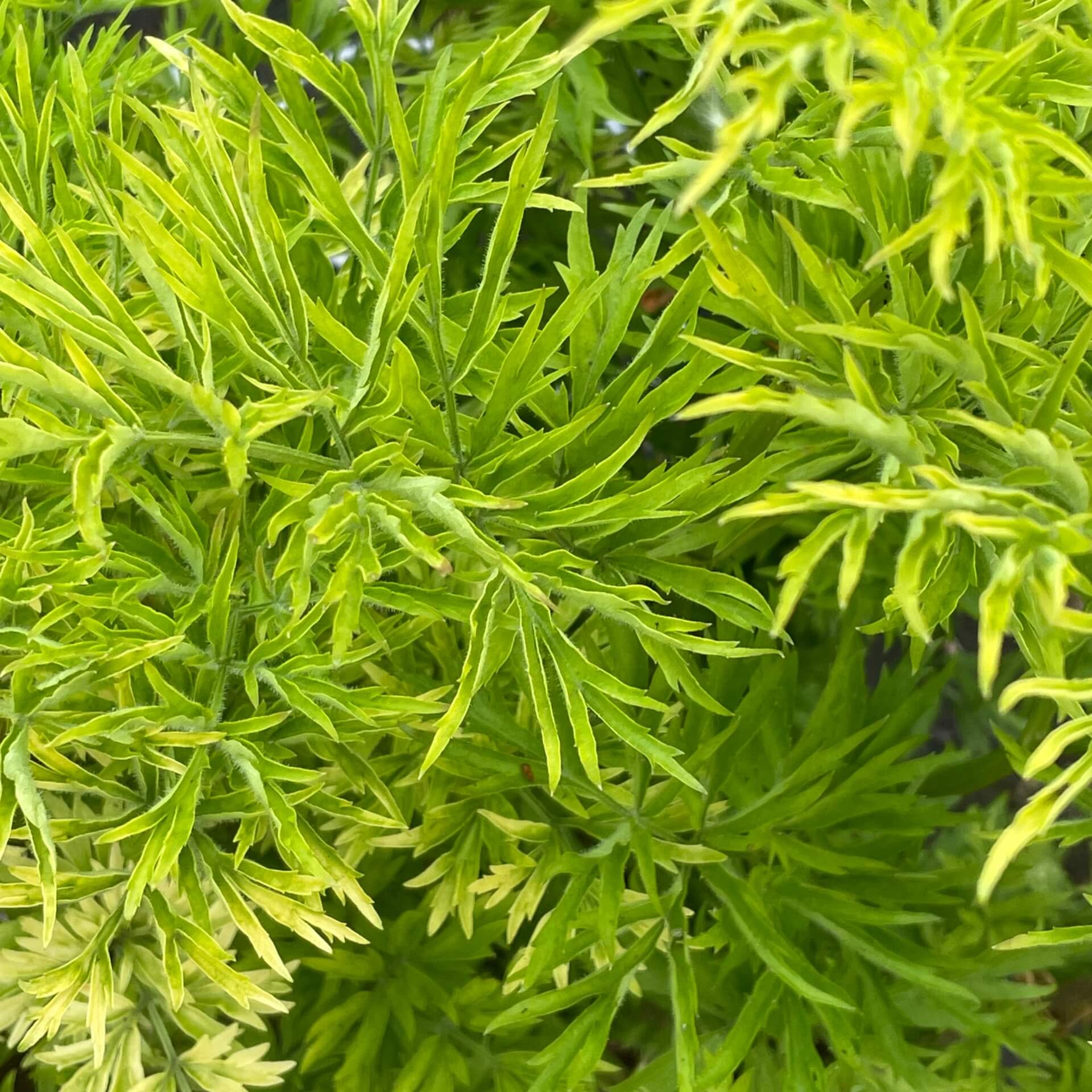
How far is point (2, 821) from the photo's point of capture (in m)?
0.46

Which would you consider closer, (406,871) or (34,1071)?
(34,1071)

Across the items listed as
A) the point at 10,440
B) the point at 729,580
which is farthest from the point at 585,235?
the point at 10,440

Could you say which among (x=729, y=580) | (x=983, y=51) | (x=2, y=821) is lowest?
(x=2, y=821)

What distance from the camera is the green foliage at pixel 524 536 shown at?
368mm

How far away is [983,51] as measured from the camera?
323 mm

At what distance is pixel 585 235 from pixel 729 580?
20 cm

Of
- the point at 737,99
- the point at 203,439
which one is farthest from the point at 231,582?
the point at 737,99

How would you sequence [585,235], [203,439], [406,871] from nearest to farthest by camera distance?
[203,439] → [585,235] → [406,871]

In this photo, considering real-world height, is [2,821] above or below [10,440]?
below

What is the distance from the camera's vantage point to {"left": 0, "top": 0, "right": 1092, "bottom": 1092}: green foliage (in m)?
0.37

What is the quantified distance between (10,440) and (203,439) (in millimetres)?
Answer: 69

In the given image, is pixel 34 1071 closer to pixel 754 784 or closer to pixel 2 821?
pixel 2 821

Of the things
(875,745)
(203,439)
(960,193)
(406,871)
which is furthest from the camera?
(406,871)

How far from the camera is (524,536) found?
49 cm
